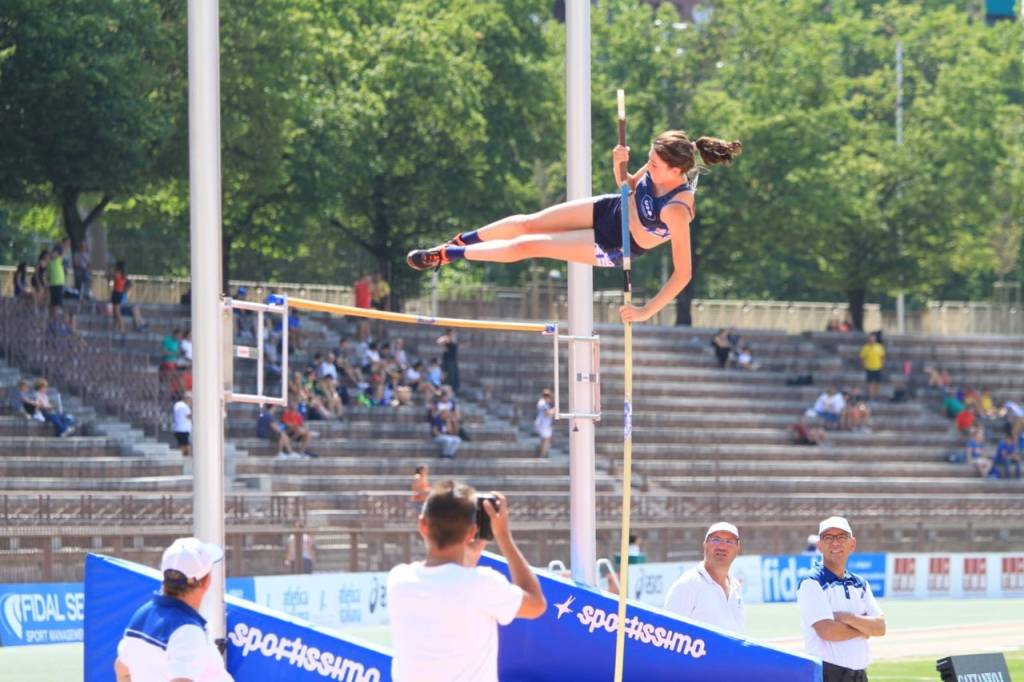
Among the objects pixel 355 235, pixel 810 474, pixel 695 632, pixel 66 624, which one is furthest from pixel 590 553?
pixel 355 235

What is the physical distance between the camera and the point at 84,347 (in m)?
26.4

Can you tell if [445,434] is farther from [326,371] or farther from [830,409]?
[830,409]

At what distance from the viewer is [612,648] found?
9.90m

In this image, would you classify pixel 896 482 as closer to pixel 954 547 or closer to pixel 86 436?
pixel 954 547

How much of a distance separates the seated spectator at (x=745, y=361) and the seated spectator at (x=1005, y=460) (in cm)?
493

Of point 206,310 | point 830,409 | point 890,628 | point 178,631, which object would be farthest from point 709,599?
point 830,409

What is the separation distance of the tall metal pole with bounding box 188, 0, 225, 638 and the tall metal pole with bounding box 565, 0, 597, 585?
216cm

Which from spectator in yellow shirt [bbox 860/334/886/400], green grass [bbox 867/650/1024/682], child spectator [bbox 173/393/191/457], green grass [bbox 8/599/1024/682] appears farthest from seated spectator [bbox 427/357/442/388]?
green grass [bbox 867/650/1024/682]

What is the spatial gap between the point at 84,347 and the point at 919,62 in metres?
27.2

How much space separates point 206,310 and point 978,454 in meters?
28.2

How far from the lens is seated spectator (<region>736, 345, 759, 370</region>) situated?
36.7 m

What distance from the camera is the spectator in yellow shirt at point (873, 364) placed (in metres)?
37.0

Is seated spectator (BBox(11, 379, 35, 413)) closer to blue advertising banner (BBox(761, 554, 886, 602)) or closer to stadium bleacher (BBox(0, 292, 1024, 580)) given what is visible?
stadium bleacher (BBox(0, 292, 1024, 580))

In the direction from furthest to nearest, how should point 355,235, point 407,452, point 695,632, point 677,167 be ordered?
point 355,235 → point 407,452 → point 695,632 → point 677,167
